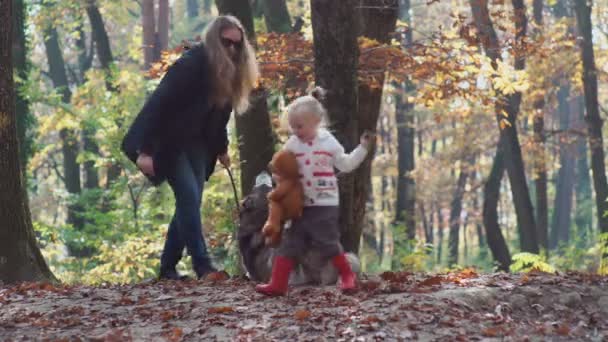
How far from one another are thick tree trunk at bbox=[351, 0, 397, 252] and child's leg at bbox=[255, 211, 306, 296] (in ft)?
7.61

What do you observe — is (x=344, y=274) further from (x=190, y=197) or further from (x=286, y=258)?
(x=190, y=197)

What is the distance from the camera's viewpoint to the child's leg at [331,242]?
234 inches

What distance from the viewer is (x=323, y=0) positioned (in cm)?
Answer: 728

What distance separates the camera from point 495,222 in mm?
19922

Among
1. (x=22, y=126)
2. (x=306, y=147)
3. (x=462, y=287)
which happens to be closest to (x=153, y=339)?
(x=306, y=147)

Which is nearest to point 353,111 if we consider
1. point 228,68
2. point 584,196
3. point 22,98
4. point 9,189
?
point 228,68

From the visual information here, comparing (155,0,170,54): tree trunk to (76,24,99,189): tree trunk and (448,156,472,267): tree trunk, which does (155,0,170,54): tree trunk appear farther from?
(448,156,472,267): tree trunk

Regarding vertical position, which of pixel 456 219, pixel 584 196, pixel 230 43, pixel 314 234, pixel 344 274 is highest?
pixel 230 43

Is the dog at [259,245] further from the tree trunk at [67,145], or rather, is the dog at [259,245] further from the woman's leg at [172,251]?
the tree trunk at [67,145]

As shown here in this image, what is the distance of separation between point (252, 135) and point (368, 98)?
5.09 ft

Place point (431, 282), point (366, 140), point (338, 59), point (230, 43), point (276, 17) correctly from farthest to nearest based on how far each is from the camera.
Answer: point (276, 17), point (338, 59), point (230, 43), point (431, 282), point (366, 140)

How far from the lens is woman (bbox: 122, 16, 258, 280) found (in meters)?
6.85

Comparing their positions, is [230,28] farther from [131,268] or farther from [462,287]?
[131,268]

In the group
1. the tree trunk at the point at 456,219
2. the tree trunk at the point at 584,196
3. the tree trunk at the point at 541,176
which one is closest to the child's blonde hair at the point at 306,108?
the tree trunk at the point at 541,176
